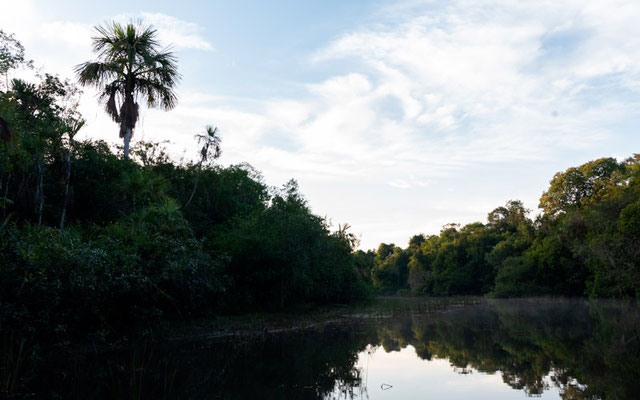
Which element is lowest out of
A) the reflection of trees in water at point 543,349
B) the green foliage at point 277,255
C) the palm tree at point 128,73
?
the reflection of trees in water at point 543,349

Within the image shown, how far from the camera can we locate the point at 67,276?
431 inches

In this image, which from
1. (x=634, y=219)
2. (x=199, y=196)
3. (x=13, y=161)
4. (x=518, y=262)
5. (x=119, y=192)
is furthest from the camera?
(x=518, y=262)

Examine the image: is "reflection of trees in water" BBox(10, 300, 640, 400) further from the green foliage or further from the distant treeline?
the distant treeline

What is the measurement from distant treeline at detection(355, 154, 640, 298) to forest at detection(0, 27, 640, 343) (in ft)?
0.72

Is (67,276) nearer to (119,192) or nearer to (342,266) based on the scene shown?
(119,192)

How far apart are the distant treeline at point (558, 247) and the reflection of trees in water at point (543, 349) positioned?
445 inches

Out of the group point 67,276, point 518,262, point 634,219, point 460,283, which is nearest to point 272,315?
point 67,276

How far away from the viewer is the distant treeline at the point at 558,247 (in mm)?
29781

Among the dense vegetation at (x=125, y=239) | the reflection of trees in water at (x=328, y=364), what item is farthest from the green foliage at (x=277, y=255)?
the reflection of trees in water at (x=328, y=364)

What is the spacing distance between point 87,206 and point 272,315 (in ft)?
30.0

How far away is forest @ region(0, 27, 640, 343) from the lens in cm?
1101

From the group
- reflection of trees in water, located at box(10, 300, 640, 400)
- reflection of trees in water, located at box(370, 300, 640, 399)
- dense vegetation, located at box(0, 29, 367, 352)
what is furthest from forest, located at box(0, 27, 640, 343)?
reflection of trees in water, located at box(370, 300, 640, 399)

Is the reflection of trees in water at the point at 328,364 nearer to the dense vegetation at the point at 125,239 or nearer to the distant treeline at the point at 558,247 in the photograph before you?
the dense vegetation at the point at 125,239

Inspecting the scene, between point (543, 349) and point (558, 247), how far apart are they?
112ft
